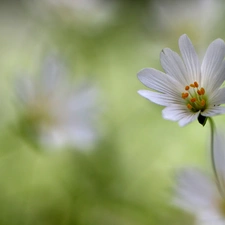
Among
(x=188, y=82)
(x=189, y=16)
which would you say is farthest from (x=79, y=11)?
(x=188, y=82)

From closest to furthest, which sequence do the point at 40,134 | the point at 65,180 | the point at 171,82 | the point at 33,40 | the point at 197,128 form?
the point at 171,82 < the point at 40,134 < the point at 65,180 < the point at 197,128 < the point at 33,40

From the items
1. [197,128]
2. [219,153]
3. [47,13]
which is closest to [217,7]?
[197,128]

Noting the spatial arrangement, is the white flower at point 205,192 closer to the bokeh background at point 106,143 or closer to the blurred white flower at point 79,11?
the bokeh background at point 106,143

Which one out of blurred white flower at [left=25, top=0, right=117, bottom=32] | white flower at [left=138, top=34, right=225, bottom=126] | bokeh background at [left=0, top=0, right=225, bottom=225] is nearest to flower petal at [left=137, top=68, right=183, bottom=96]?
white flower at [left=138, top=34, right=225, bottom=126]

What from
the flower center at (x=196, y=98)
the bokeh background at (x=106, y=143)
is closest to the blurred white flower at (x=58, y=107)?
the bokeh background at (x=106, y=143)

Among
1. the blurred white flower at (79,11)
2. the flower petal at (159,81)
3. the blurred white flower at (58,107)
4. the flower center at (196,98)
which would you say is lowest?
the flower petal at (159,81)

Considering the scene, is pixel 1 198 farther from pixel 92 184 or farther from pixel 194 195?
pixel 194 195

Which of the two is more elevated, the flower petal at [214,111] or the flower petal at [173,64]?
the flower petal at [173,64]
